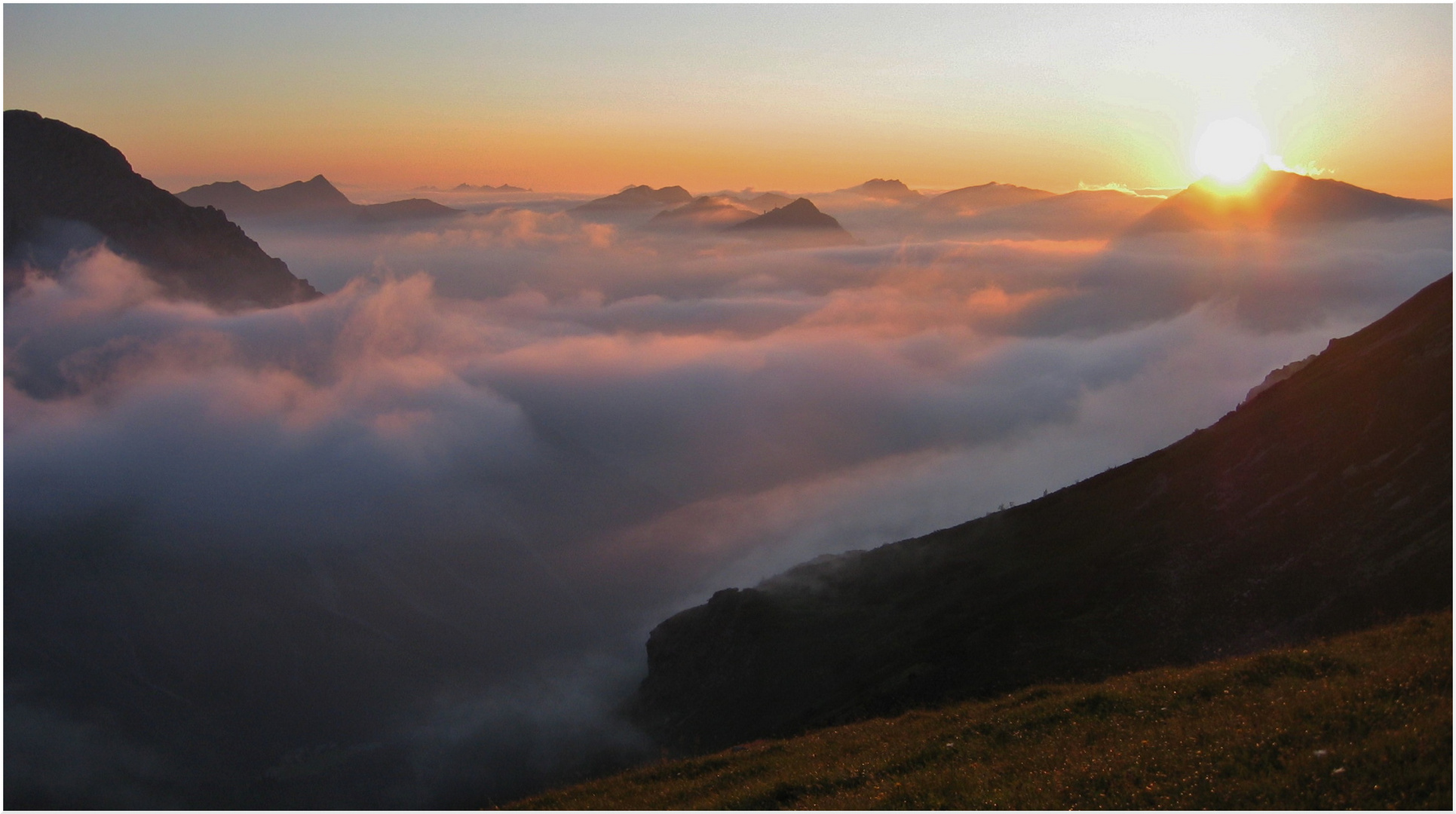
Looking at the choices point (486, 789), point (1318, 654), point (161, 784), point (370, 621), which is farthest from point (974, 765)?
point (370, 621)

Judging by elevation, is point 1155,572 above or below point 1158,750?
above

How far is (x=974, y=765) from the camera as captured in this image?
17.6 metres

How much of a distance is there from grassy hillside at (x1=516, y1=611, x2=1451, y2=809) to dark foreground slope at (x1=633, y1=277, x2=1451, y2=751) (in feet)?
50.8

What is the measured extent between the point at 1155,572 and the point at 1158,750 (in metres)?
30.0

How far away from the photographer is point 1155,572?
42656mm

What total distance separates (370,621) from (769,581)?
493 ft

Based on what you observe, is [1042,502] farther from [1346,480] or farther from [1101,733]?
[1101,733]

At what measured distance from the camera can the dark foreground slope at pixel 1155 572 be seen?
36.7 meters

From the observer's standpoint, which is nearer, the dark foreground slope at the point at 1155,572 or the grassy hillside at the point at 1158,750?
the grassy hillside at the point at 1158,750

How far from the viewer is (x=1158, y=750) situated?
1580cm

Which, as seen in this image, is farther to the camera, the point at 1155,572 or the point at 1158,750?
the point at 1155,572

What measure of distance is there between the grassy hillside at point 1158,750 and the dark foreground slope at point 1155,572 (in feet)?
50.8

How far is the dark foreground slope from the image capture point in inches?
1446

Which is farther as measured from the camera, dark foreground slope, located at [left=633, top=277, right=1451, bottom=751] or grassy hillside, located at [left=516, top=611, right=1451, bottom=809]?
dark foreground slope, located at [left=633, top=277, right=1451, bottom=751]
